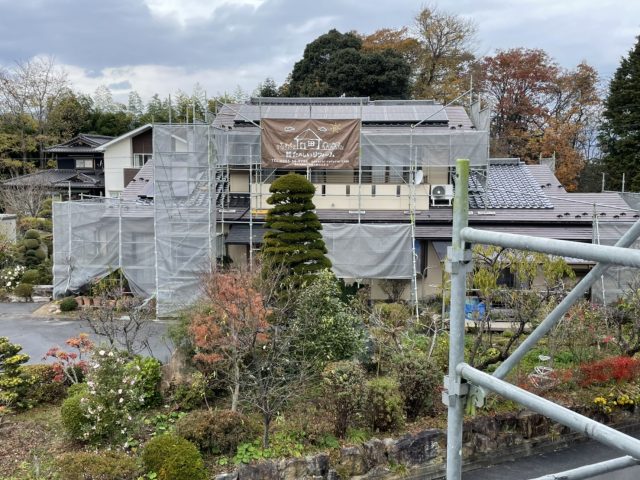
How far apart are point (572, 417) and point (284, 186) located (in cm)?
1068

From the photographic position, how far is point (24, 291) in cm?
1670

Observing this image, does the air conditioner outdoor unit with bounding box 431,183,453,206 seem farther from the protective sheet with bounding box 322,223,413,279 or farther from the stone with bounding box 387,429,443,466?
the stone with bounding box 387,429,443,466

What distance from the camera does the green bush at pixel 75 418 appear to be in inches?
301

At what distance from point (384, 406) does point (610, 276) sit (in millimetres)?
9525

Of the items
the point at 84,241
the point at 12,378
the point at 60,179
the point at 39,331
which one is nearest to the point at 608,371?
the point at 12,378

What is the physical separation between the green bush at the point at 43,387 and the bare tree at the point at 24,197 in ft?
60.8

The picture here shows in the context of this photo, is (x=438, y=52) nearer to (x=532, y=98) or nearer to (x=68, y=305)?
(x=532, y=98)

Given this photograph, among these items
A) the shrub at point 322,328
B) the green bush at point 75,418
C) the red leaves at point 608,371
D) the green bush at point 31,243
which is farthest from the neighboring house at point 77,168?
the red leaves at point 608,371

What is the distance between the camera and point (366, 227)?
15.5 meters

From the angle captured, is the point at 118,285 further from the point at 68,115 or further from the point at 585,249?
the point at 68,115

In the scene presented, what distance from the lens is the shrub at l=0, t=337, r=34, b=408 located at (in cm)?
900

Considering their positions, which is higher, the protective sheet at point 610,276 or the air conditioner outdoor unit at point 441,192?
the air conditioner outdoor unit at point 441,192

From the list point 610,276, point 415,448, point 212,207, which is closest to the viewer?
point 415,448

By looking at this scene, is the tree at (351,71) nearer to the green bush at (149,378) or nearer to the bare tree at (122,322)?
the bare tree at (122,322)
